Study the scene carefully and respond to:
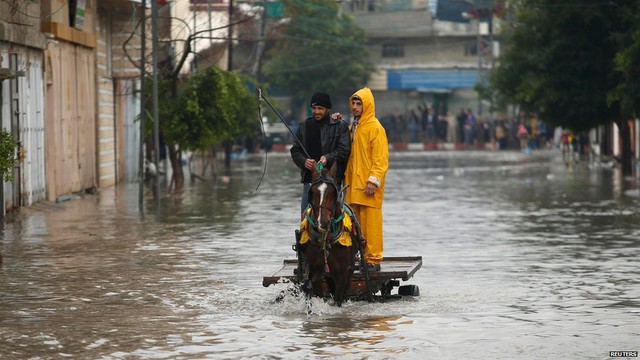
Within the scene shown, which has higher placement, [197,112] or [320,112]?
[320,112]

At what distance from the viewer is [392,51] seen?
310ft

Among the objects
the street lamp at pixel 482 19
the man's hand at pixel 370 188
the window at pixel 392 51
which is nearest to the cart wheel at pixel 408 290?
the man's hand at pixel 370 188

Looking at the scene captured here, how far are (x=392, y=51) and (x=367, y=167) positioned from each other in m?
81.7

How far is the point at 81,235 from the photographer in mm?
21766

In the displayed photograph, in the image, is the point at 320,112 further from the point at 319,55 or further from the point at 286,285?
the point at 319,55

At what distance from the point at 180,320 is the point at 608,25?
2878cm

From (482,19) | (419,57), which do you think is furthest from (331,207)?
(419,57)

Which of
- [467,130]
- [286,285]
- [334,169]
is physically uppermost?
[334,169]

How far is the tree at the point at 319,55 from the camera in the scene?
8488 cm

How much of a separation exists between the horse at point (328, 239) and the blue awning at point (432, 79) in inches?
3160

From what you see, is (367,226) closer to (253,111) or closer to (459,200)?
(459,200)

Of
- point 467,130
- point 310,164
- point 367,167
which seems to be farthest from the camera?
point 467,130

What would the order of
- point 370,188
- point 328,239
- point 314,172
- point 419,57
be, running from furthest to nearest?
point 419,57, point 370,188, point 314,172, point 328,239

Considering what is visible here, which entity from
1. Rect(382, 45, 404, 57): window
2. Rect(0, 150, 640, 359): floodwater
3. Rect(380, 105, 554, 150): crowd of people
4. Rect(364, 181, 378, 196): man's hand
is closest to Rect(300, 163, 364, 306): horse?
Rect(0, 150, 640, 359): floodwater
